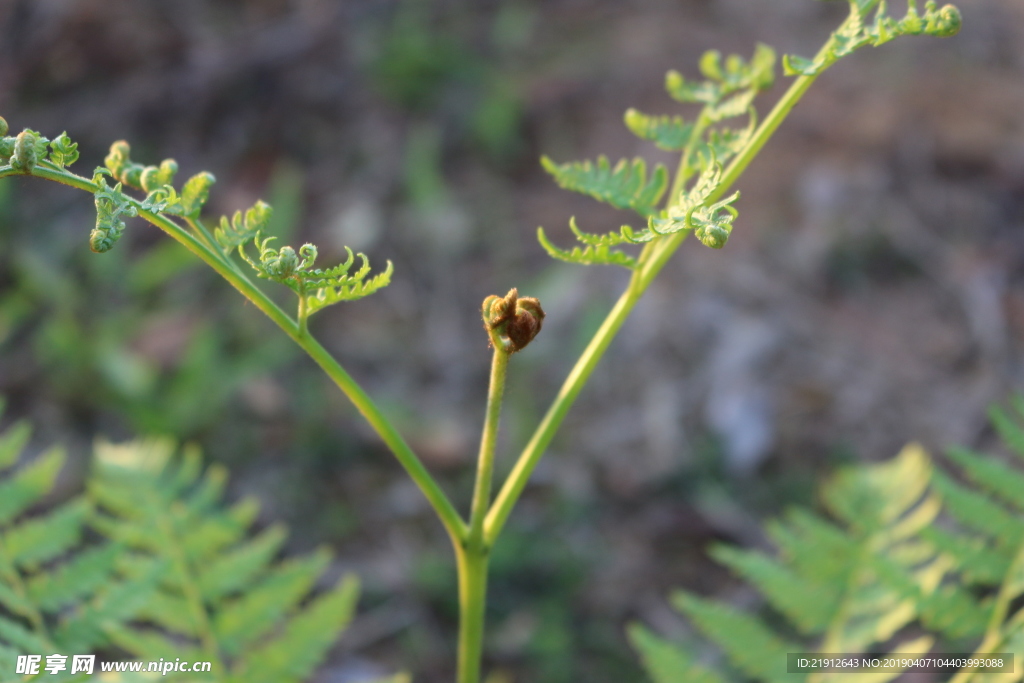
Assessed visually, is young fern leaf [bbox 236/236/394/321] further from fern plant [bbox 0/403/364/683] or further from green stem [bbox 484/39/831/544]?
fern plant [bbox 0/403/364/683]

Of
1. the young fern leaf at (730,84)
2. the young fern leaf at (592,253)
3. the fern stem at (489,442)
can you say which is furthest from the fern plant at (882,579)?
the young fern leaf at (592,253)

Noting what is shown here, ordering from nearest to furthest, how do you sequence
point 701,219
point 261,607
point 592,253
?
point 701,219 → point 592,253 → point 261,607

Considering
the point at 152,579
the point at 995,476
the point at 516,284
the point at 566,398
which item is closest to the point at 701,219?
the point at 566,398

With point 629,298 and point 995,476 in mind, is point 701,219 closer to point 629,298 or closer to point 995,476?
point 629,298

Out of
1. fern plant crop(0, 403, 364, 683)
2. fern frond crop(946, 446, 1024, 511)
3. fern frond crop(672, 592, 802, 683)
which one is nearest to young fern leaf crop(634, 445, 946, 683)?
fern frond crop(672, 592, 802, 683)

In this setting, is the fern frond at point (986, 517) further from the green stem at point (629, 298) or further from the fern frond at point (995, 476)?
the green stem at point (629, 298)
